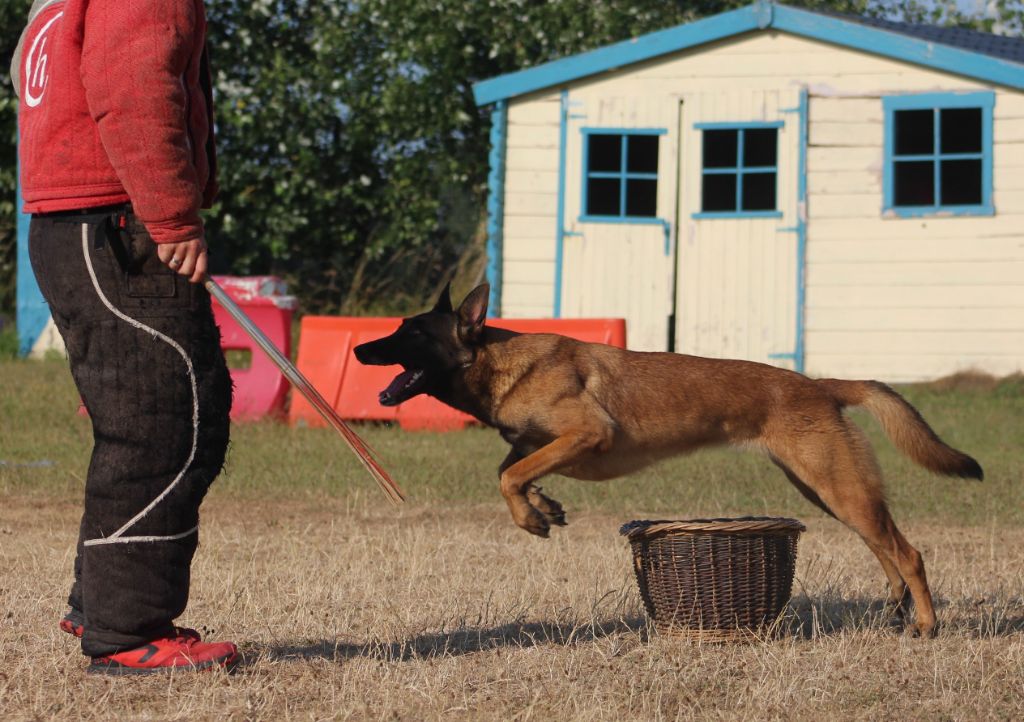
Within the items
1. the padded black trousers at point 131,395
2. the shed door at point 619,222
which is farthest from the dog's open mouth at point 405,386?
the shed door at point 619,222

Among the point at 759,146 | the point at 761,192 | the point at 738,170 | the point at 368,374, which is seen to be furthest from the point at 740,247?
the point at 368,374

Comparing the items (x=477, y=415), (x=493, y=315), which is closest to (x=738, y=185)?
(x=493, y=315)

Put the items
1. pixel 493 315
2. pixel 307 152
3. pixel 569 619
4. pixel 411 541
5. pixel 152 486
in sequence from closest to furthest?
pixel 152 486 → pixel 569 619 → pixel 411 541 → pixel 493 315 → pixel 307 152

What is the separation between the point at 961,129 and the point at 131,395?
42.1 feet

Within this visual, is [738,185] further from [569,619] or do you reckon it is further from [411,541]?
[569,619]

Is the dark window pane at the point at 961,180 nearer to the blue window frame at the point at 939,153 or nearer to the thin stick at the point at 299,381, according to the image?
the blue window frame at the point at 939,153

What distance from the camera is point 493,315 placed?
16297 millimetres

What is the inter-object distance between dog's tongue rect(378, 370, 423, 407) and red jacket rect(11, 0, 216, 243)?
189 cm

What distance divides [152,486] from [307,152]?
1522 centimetres

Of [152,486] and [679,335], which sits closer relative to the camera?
[152,486]

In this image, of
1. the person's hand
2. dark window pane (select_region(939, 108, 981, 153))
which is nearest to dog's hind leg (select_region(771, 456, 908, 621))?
the person's hand

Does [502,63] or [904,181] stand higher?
[502,63]

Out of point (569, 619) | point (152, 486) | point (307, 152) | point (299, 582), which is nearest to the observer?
point (152, 486)

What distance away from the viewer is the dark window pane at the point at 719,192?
15453 millimetres
